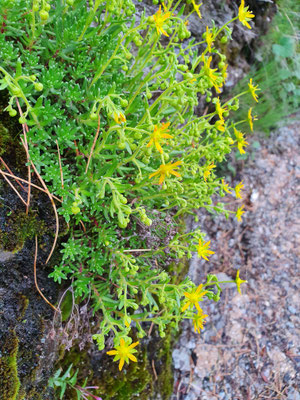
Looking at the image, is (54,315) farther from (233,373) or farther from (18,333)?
(233,373)

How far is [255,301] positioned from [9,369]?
85.9 inches

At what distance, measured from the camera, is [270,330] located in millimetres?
3201

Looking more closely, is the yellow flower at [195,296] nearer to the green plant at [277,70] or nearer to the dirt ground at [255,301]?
the dirt ground at [255,301]

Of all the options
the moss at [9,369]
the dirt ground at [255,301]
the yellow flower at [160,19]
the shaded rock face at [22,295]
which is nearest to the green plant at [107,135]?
the yellow flower at [160,19]

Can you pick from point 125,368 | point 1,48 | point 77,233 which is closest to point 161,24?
point 1,48

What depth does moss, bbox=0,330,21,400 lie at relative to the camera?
1.87 m

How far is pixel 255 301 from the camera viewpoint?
3.31m

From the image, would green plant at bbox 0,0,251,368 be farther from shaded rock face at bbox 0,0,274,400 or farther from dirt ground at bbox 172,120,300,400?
dirt ground at bbox 172,120,300,400

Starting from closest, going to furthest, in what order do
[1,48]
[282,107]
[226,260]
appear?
[1,48]
[226,260]
[282,107]

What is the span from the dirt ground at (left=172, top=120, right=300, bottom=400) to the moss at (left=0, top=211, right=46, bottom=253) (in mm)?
1567

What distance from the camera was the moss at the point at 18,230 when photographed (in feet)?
6.31

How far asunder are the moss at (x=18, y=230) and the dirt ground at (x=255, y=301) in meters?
1.57

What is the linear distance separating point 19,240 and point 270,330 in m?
2.32

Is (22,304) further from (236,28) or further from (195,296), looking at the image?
(236,28)
